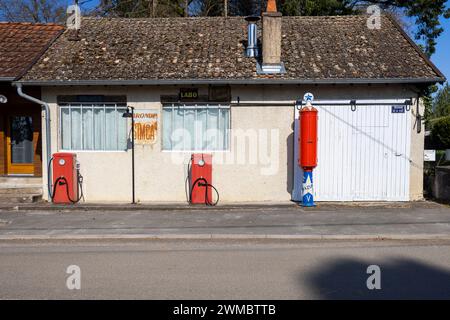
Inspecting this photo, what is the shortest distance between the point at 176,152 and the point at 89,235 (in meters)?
4.13

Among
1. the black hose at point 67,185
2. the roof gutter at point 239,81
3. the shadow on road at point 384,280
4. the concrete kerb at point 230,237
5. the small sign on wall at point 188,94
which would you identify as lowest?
the shadow on road at point 384,280

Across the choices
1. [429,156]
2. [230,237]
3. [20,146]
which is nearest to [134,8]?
[20,146]

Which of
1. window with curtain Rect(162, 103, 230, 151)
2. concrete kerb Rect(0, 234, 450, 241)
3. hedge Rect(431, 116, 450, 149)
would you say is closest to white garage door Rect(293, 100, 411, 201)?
window with curtain Rect(162, 103, 230, 151)

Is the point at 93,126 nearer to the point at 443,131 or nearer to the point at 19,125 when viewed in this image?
the point at 19,125

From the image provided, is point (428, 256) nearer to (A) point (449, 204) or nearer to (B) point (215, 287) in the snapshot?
(B) point (215, 287)

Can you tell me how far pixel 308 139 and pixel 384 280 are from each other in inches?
219

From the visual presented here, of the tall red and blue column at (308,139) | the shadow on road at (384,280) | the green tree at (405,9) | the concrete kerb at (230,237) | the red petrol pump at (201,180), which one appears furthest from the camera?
the green tree at (405,9)

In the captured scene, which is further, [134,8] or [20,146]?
[134,8]

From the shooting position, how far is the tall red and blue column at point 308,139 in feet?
36.1

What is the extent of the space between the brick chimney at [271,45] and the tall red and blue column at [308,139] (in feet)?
4.17

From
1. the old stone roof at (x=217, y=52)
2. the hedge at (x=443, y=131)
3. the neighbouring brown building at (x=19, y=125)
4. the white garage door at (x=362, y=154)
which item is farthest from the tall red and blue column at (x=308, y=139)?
the hedge at (x=443, y=131)

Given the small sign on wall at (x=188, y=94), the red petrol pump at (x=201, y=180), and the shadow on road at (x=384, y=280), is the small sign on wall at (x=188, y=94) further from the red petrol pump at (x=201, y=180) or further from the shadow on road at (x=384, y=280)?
the shadow on road at (x=384, y=280)

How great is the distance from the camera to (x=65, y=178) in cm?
1169

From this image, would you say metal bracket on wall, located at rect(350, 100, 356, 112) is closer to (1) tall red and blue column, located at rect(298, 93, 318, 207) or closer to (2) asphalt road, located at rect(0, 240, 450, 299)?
(1) tall red and blue column, located at rect(298, 93, 318, 207)
